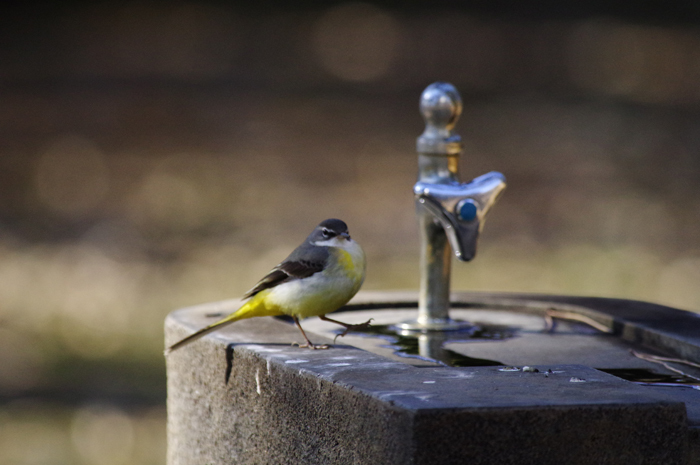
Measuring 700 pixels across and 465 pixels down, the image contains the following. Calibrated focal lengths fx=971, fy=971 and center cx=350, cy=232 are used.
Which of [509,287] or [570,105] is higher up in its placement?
[570,105]

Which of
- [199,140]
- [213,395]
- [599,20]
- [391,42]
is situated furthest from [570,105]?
[213,395]

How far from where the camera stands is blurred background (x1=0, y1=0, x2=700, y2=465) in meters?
6.38

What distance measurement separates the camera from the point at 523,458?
4.72ft

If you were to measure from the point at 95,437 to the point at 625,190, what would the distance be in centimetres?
386

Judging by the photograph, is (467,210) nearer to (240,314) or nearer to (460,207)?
(460,207)

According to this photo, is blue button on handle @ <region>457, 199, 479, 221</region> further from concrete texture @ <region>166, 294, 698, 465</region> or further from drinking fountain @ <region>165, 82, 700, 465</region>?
concrete texture @ <region>166, 294, 698, 465</region>

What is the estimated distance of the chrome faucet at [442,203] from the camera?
7.66ft

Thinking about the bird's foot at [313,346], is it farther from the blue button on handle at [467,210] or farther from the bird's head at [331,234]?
the blue button on handle at [467,210]

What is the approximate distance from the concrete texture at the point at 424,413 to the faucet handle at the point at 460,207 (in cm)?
51

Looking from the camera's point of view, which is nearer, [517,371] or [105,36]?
[517,371]

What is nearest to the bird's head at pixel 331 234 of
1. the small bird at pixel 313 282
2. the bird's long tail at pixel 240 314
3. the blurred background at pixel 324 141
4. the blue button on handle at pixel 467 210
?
the small bird at pixel 313 282

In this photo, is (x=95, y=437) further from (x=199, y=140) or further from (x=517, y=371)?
(x=517, y=371)

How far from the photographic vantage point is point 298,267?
2123 millimetres

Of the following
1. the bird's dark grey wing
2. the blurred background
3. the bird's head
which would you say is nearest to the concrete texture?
the bird's dark grey wing
